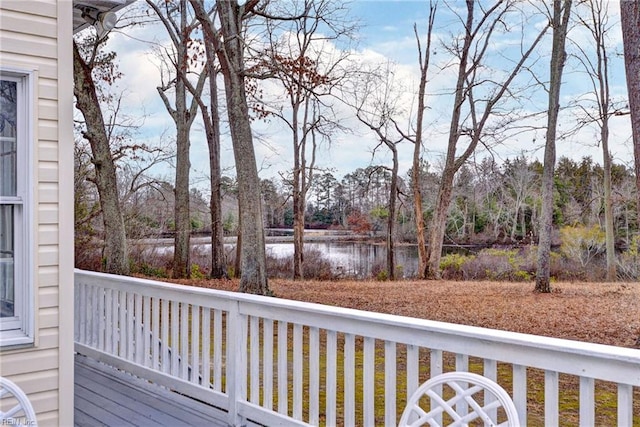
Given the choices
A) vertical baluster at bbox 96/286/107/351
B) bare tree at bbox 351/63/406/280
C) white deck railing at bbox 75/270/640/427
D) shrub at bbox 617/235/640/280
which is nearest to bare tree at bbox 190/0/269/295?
white deck railing at bbox 75/270/640/427

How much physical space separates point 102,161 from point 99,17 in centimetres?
636

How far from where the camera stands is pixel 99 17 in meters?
3.39

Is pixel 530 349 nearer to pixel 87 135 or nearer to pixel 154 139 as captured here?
pixel 87 135

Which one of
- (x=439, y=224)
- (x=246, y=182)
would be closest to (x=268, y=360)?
(x=246, y=182)

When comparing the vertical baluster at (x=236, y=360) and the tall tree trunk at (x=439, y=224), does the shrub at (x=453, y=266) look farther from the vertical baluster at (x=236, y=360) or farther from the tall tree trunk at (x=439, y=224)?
the vertical baluster at (x=236, y=360)

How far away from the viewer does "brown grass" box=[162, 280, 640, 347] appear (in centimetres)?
785

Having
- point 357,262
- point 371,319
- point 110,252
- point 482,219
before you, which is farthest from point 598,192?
point 371,319

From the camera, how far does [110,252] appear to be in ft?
32.3

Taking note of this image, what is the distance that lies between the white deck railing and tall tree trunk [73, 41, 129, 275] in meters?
4.96

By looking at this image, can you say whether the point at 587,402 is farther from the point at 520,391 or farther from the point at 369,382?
the point at 369,382

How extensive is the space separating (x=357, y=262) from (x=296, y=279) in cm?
166

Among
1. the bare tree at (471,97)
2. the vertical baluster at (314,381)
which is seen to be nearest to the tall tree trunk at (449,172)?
the bare tree at (471,97)

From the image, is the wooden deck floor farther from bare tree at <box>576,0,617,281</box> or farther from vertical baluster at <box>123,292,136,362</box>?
bare tree at <box>576,0,617,281</box>

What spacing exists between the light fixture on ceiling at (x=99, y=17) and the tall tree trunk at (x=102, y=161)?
6.11 m
